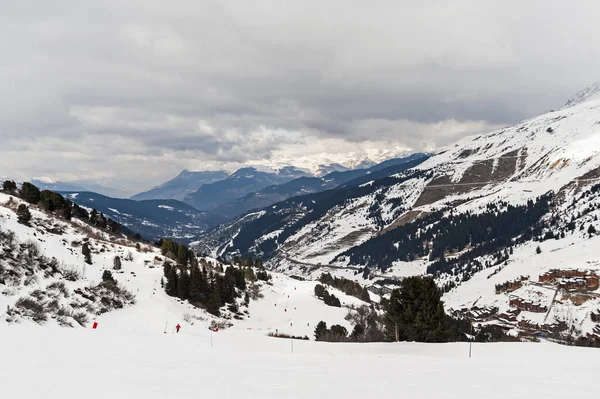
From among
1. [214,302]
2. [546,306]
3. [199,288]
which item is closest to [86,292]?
[199,288]

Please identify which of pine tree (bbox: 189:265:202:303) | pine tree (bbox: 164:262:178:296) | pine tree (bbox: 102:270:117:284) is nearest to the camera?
pine tree (bbox: 102:270:117:284)

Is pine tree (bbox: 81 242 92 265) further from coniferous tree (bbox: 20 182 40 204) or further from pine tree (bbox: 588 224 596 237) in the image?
pine tree (bbox: 588 224 596 237)

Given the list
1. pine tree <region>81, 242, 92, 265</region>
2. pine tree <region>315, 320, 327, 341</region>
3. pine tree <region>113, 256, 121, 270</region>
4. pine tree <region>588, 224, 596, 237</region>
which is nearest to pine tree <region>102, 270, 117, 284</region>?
pine tree <region>81, 242, 92, 265</region>

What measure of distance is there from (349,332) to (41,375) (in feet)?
207

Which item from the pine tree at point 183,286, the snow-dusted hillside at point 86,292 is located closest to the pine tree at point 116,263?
the snow-dusted hillside at point 86,292

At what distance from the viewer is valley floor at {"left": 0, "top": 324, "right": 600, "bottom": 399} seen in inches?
427

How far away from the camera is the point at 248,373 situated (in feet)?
48.2

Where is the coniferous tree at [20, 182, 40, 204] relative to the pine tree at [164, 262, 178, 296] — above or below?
above

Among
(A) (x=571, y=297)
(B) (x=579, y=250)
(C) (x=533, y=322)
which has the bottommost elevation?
(C) (x=533, y=322)

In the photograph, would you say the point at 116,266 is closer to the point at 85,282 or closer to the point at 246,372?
the point at 85,282

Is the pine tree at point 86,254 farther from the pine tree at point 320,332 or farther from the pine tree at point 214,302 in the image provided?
the pine tree at point 320,332

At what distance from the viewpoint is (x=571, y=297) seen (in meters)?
134

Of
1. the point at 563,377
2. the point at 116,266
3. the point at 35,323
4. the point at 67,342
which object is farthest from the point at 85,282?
the point at 563,377

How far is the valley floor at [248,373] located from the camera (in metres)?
10.9
